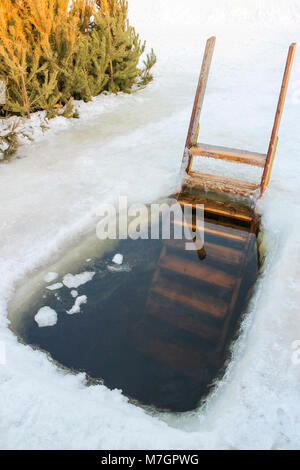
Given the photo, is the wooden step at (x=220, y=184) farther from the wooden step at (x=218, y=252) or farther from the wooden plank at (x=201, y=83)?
the wooden step at (x=218, y=252)

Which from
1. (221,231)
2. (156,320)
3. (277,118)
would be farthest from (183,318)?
(277,118)

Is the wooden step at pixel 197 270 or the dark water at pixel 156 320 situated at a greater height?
the wooden step at pixel 197 270

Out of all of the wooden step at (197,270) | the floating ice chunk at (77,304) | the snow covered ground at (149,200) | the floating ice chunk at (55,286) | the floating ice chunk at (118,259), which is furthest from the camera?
the floating ice chunk at (118,259)

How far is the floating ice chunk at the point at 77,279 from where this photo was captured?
9.77ft

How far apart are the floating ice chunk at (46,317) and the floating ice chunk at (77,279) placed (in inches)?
11.4

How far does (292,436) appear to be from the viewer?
1.75m

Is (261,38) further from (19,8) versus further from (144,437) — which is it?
(144,437)

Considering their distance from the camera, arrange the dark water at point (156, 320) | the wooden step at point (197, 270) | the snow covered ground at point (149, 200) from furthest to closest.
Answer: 1. the wooden step at point (197, 270)
2. the dark water at point (156, 320)
3. the snow covered ground at point (149, 200)

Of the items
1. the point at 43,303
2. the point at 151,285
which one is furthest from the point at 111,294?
the point at 43,303

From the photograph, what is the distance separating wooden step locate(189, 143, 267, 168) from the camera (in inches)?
152

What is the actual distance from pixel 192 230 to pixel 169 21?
14935 millimetres

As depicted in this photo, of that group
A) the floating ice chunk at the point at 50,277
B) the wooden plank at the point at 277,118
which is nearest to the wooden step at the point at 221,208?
the wooden plank at the point at 277,118

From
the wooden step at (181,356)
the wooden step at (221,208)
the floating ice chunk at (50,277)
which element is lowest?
the wooden step at (181,356)

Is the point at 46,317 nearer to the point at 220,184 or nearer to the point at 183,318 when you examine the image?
the point at 183,318
